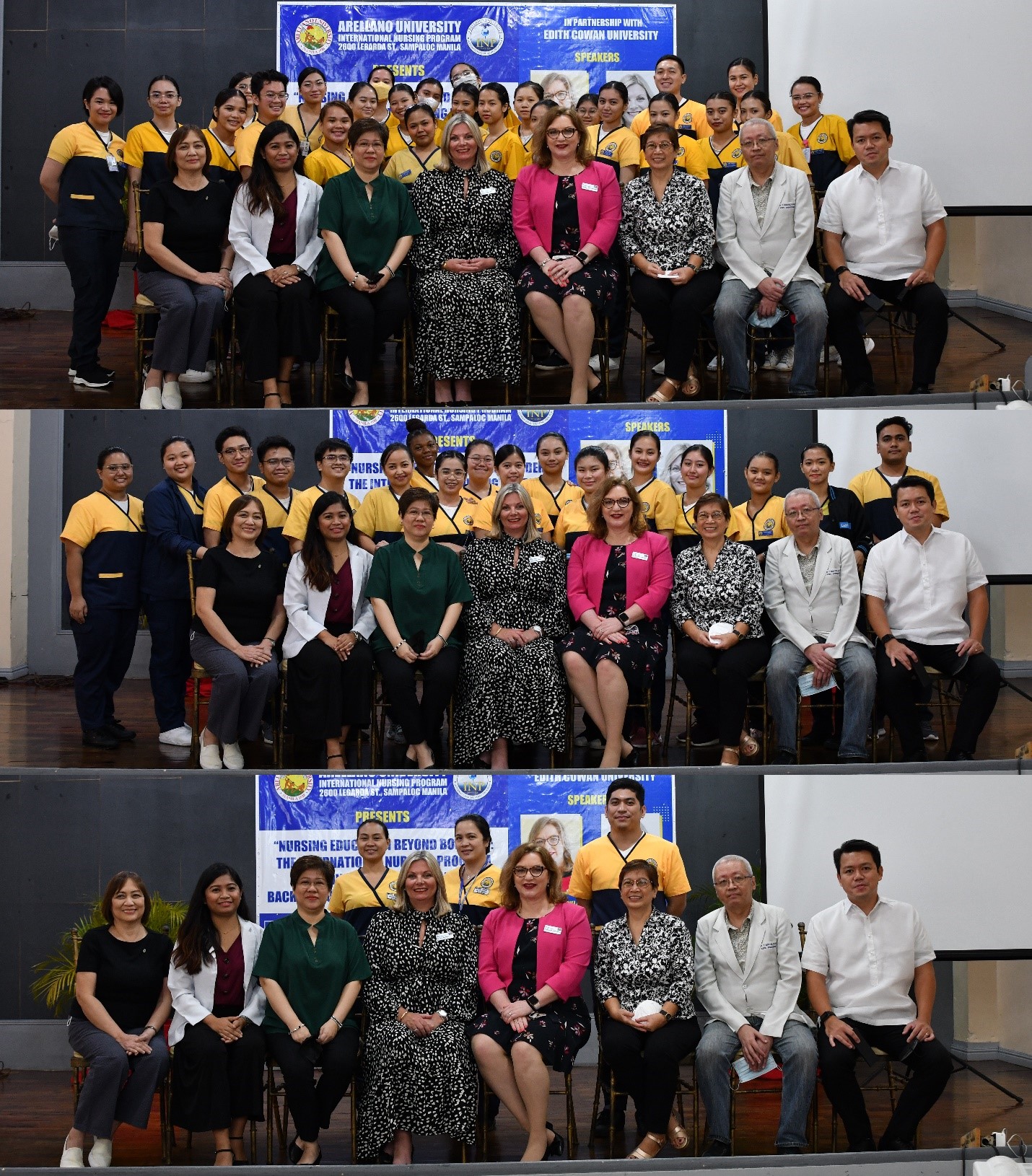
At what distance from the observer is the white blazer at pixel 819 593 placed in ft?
18.1

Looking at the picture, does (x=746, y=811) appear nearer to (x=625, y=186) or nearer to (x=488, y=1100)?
(x=488, y=1100)

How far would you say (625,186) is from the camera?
6.21 meters

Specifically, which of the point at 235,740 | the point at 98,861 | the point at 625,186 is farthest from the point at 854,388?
Answer: the point at 98,861

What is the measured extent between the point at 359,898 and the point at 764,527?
209cm

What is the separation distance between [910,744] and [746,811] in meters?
1.59

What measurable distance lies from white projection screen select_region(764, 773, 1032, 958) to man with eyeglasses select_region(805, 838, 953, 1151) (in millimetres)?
583

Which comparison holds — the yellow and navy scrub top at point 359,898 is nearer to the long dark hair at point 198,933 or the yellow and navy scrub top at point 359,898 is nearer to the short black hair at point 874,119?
the long dark hair at point 198,933

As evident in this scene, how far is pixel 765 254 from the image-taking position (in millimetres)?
6152

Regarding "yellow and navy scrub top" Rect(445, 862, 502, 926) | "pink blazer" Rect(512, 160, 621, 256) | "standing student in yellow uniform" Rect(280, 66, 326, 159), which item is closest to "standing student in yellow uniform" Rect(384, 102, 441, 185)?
"standing student in yellow uniform" Rect(280, 66, 326, 159)

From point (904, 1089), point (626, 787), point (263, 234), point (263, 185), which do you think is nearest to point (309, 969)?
point (626, 787)

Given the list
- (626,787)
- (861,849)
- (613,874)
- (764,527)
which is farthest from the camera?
(764,527)

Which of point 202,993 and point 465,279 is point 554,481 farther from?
point 202,993

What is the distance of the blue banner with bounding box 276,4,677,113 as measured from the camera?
8211 mm

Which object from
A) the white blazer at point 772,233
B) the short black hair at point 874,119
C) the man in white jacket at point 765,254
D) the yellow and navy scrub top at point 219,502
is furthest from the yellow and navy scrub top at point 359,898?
the short black hair at point 874,119
